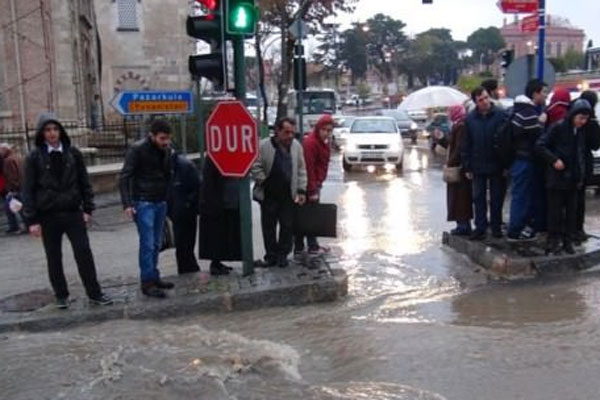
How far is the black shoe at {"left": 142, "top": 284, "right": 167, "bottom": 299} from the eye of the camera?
7.11 meters

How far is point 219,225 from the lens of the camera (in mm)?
7805

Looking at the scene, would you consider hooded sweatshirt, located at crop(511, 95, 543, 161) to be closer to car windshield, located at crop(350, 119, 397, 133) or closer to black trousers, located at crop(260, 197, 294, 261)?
black trousers, located at crop(260, 197, 294, 261)

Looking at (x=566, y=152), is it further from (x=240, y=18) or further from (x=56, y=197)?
(x=56, y=197)

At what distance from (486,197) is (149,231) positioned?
156 inches

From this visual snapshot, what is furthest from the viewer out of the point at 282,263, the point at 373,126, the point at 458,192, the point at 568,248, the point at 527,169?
the point at 373,126

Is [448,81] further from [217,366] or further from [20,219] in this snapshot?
[217,366]

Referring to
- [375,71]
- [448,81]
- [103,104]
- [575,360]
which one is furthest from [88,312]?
[375,71]

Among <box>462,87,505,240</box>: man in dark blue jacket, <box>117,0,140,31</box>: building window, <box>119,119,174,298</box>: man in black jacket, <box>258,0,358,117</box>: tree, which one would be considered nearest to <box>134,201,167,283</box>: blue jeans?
<box>119,119,174,298</box>: man in black jacket

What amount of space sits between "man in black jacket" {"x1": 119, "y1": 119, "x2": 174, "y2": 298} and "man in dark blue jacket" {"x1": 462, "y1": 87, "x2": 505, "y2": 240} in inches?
138

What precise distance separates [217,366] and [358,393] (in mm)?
1099

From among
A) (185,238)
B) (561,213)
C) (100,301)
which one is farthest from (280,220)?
(561,213)

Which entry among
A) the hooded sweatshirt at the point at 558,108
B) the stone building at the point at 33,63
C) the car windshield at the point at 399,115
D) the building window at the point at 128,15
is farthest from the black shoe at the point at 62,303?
the building window at the point at 128,15

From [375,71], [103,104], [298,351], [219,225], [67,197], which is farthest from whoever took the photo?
[375,71]

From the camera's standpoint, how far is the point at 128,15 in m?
37.8
